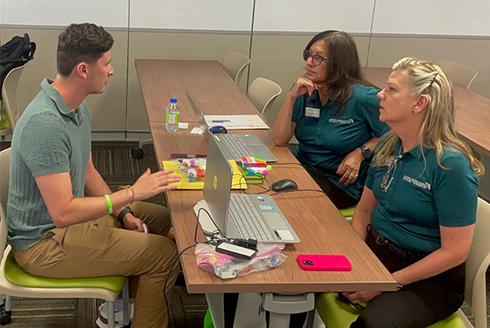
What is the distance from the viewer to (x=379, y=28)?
5.25 metres

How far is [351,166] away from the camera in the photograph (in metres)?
2.76

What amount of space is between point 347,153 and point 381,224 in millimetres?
758

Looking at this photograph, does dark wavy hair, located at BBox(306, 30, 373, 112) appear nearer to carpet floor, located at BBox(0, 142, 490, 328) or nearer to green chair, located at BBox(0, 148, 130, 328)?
carpet floor, located at BBox(0, 142, 490, 328)

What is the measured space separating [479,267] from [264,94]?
2104 mm

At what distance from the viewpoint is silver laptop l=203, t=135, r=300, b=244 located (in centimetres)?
182

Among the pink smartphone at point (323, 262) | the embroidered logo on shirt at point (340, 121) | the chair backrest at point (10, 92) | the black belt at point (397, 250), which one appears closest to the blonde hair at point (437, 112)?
the black belt at point (397, 250)

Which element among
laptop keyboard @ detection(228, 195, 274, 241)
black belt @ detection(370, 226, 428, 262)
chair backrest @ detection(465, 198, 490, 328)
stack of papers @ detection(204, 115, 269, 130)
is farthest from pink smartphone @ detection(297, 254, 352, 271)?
stack of papers @ detection(204, 115, 269, 130)

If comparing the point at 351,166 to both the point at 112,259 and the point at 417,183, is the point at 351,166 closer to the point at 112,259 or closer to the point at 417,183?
the point at 417,183

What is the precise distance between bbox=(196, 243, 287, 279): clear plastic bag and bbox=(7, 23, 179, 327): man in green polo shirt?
0.40 meters

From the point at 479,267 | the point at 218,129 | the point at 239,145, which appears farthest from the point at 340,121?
the point at 479,267

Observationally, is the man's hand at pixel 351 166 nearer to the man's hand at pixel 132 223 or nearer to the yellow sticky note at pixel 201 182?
the yellow sticky note at pixel 201 182

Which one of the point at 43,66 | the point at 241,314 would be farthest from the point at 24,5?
the point at 241,314

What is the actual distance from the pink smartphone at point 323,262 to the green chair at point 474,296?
0.29m

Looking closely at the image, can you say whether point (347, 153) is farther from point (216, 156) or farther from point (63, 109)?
point (63, 109)
